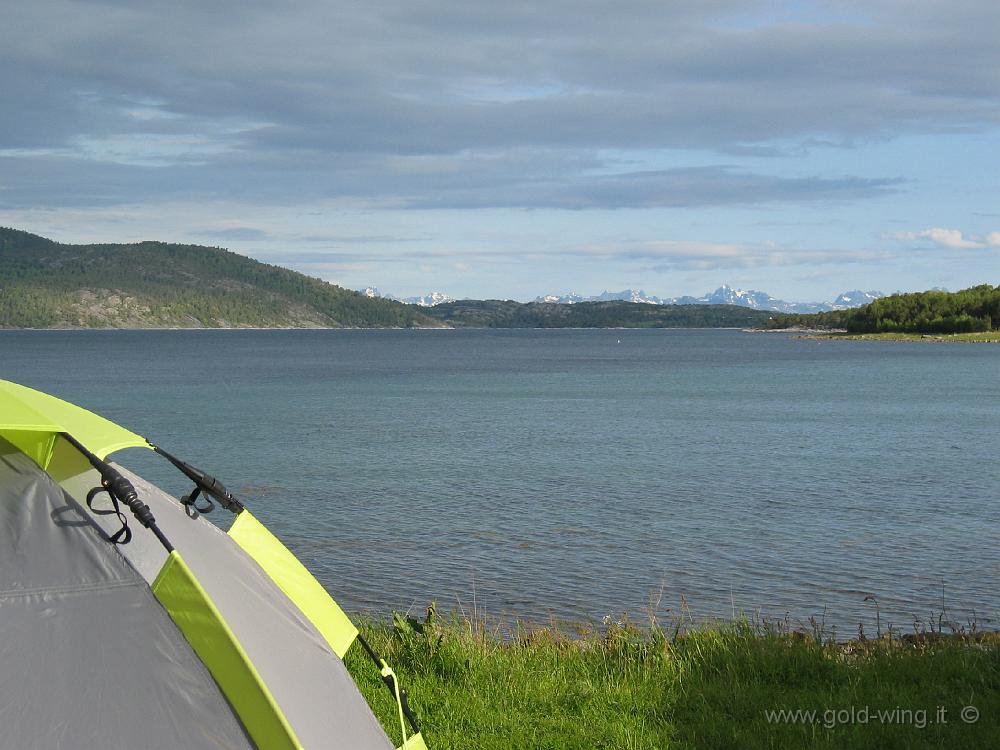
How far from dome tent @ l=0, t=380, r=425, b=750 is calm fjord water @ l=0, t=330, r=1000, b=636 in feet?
32.4

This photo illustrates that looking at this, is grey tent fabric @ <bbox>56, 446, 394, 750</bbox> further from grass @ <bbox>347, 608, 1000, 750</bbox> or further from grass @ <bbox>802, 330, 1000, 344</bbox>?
grass @ <bbox>802, 330, 1000, 344</bbox>

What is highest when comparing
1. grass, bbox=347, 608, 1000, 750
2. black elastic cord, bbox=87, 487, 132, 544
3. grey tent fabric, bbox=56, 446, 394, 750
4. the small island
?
the small island

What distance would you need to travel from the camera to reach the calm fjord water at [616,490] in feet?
54.6

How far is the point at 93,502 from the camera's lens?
5.33 m

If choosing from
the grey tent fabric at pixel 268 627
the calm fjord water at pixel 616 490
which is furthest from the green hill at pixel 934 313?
the grey tent fabric at pixel 268 627

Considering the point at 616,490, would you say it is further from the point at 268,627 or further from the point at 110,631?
→ the point at 110,631

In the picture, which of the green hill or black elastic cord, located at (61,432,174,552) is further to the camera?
the green hill

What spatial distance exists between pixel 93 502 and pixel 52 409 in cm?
70

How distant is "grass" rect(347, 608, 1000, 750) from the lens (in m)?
6.84

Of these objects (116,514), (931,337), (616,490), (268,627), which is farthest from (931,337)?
(116,514)

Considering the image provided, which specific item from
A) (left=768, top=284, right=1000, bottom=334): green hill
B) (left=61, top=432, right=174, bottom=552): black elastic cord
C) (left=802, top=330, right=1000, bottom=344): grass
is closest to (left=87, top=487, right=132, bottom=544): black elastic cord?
(left=61, top=432, right=174, bottom=552): black elastic cord

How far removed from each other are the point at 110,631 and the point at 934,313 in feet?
617

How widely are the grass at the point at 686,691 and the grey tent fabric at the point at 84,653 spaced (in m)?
2.24

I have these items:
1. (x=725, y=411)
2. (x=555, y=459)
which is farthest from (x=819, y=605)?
(x=725, y=411)
